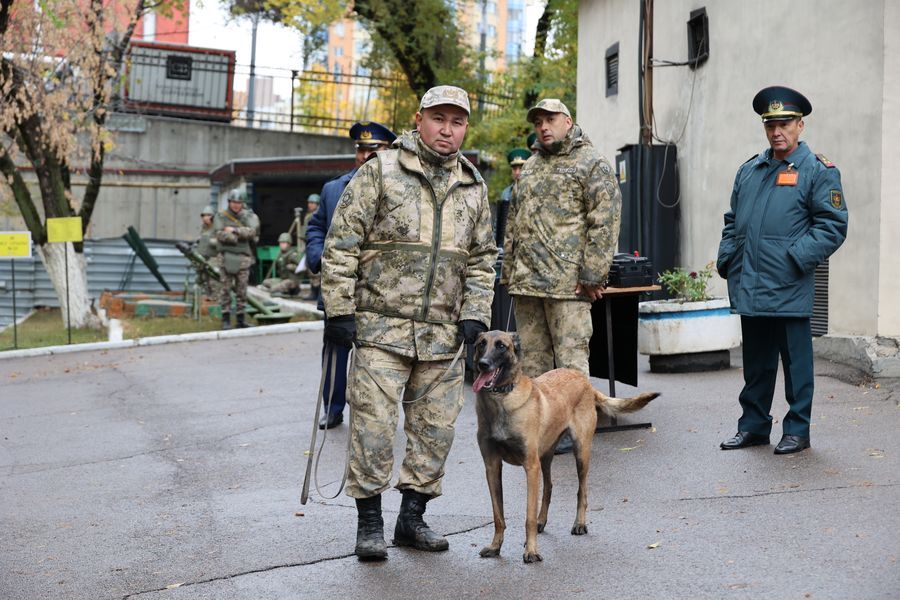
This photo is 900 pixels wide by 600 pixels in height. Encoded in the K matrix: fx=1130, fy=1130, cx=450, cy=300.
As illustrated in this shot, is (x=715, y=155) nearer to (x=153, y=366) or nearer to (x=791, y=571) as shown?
(x=153, y=366)

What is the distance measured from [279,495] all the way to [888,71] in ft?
21.7

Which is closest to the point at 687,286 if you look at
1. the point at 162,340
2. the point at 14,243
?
the point at 162,340

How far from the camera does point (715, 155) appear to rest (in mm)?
13305

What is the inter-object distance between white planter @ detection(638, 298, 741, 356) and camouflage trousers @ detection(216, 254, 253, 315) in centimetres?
869

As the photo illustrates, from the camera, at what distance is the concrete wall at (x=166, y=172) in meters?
29.9

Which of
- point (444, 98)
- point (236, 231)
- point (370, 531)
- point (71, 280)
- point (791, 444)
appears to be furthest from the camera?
point (71, 280)

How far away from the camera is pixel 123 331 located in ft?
57.9

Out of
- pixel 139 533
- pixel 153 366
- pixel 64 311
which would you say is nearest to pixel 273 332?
pixel 153 366

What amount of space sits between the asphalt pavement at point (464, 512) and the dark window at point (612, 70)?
8.32m

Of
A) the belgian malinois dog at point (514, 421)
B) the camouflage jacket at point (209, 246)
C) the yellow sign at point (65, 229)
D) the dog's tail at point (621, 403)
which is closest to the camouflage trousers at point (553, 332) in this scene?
the dog's tail at point (621, 403)

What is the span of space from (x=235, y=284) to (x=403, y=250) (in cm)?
1283

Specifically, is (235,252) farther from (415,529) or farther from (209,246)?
(415,529)

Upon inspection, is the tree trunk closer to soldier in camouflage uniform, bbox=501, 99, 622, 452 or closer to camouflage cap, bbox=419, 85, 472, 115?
soldier in camouflage uniform, bbox=501, 99, 622, 452

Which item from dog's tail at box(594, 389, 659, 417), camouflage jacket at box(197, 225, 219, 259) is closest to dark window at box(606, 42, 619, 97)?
camouflage jacket at box(197, 225, 219, 259)
